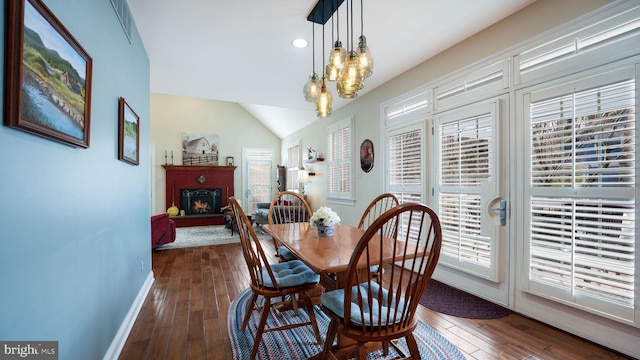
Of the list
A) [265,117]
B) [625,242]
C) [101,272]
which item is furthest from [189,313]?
[265,117]

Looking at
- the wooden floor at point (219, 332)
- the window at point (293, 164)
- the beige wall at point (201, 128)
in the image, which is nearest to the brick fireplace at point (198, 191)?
the beige wall at point (201, 128)

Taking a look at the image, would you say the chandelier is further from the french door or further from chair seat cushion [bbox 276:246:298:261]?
the french door

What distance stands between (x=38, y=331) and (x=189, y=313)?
1523mm

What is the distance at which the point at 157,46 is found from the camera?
2.89 metres

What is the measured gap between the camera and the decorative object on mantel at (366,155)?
424 cm

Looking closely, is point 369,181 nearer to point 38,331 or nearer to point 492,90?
point 492,90

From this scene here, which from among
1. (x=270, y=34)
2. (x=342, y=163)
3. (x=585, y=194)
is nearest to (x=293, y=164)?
(x=342, y=163)

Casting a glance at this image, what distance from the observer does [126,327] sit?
205 cm

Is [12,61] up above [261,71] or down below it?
below

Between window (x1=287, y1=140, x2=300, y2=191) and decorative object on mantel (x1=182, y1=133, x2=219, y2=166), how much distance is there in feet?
7.22

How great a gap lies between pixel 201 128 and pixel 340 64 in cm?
725

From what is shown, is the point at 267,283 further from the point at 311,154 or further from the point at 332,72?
the point at 311,154

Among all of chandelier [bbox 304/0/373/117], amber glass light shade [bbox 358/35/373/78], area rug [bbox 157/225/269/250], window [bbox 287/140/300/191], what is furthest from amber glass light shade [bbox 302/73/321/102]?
window [bbox 287/140/300/191]

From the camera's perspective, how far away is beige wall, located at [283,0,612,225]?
2105 millimetres
